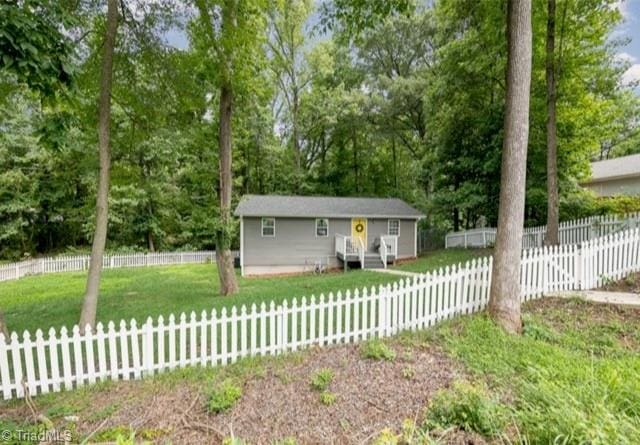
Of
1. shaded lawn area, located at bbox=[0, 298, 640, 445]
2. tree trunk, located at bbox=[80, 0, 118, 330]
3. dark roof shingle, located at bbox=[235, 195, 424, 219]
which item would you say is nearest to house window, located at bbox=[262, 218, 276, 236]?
dark roof shingle, located at bbox=[235, 195, 424, 219]

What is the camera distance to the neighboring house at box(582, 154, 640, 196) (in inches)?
723

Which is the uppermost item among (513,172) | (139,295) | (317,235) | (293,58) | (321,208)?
(293,58)

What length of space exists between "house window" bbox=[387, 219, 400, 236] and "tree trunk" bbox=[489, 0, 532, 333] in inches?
467

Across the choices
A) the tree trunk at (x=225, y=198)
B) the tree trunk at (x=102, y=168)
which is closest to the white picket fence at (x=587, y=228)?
the tree trunk at (x=225, y=198)

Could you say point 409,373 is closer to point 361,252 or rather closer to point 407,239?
point 361,252

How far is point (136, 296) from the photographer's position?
959 centimetres

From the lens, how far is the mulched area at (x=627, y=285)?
6.45 m

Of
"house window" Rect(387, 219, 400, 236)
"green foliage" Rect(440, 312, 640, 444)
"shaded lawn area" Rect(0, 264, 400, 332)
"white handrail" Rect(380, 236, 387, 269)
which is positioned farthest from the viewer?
"house window" Rect(387, 219, 400, 236)

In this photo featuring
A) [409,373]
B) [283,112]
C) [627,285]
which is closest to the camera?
[409,373]

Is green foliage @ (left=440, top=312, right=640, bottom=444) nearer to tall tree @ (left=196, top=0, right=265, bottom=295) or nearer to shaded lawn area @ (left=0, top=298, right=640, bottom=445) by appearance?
shaded lawn area @ (left=0, top=298, right=640, bottom=445)

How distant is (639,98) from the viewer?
85.7 feet

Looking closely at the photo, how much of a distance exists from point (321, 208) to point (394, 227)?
12.6 feet

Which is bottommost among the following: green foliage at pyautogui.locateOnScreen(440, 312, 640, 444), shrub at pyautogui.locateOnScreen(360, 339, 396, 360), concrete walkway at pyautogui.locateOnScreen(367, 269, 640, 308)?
shrub at pyautogui.locateOnScreen(360, 339, 396, 360)

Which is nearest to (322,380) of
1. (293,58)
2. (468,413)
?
(468,413)
